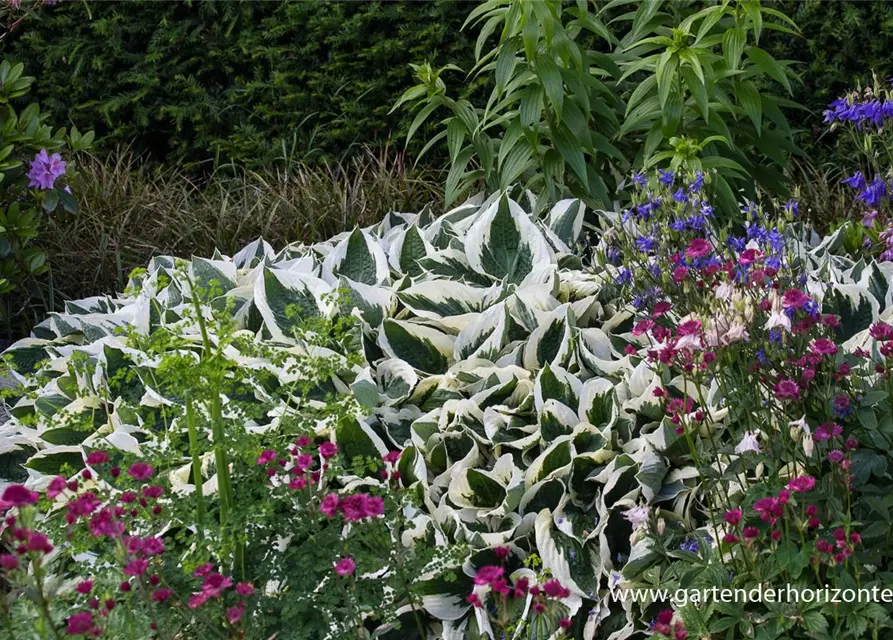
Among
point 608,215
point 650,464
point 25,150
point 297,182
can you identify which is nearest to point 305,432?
point 650,464

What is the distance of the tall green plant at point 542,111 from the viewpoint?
3.65 metres

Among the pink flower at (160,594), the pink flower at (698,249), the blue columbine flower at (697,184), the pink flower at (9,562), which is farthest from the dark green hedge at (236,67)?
the pink flower at (9,562)

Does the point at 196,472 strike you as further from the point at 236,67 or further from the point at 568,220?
the point at 236,67

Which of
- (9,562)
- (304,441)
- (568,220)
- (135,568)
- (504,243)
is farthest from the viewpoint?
(568,220)

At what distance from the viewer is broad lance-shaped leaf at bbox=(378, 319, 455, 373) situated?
2961mm

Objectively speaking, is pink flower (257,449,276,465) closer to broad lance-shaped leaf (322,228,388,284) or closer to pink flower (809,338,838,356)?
pink flower (809,338,838,356)

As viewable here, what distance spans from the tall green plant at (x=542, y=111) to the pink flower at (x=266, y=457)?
6.47ft

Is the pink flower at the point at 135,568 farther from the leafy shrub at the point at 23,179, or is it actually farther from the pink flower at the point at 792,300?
the leafy shrub at the point at 23,179

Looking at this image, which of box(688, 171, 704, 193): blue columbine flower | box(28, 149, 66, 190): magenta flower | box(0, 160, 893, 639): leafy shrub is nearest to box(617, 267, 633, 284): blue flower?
box(0, 160, 893, 639): leafy shrub

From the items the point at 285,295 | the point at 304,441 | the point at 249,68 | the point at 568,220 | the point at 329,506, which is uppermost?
the point at 329,506

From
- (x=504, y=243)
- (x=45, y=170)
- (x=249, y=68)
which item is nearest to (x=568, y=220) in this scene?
(x=504, y=243)

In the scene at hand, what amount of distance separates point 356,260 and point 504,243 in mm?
514

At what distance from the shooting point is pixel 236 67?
6.59 m

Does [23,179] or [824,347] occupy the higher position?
[824,347]
